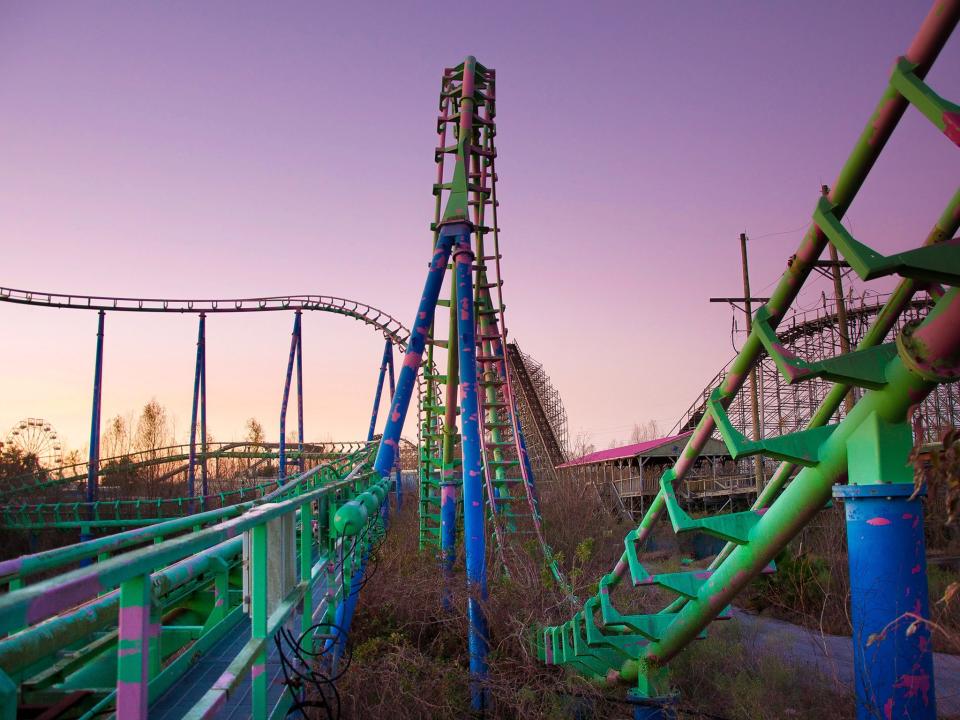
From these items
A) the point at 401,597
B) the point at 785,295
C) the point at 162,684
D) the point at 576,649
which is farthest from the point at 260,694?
the point at 401,597

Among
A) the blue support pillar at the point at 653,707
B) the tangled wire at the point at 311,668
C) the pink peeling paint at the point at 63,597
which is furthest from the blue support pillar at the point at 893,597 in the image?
the pink peeling paint at the point at 63,597

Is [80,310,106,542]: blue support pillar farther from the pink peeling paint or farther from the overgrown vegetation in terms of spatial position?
the pink peeling paint

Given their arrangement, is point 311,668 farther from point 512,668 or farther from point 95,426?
point 95,426

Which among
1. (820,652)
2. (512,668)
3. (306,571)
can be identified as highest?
(306,571)

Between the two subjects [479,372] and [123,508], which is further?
[123,508]

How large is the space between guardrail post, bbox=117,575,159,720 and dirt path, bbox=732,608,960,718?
207 inches

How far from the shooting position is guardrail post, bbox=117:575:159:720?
1594 millimetres

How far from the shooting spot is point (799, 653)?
778cm

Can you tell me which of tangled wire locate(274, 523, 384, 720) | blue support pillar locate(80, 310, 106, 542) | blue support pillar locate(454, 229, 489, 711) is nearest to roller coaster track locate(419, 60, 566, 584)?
blue support pillar locate(454, 229, 489, 711)

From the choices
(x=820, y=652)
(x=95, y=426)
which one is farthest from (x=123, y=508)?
(x=820, y=652)

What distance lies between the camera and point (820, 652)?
758 centimetres

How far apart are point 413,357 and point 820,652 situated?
5.36 m

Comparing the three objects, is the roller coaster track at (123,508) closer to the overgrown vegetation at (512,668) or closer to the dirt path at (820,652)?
the overgrown vegetation at (512,668)

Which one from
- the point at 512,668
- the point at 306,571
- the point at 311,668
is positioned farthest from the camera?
the point at 512,668
